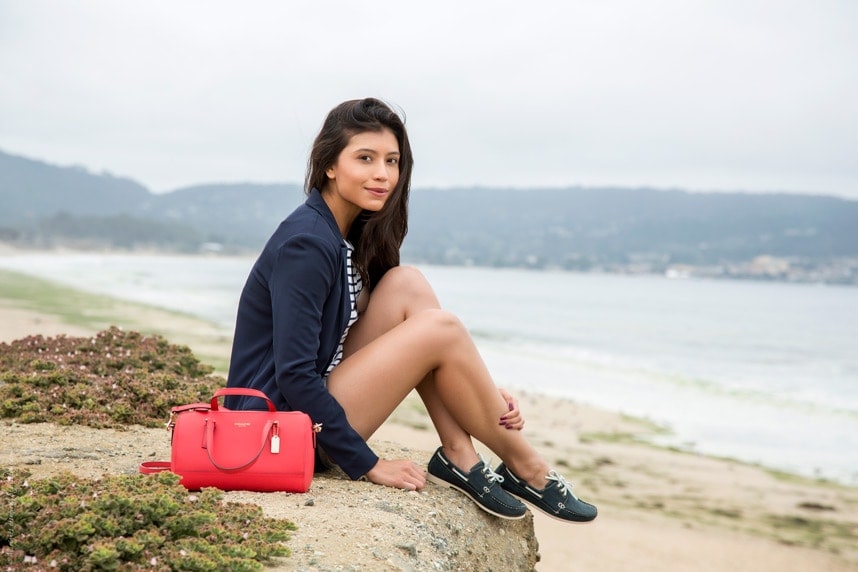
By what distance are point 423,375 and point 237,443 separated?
0.80 meters

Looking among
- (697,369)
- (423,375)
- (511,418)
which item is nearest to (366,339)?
(423,375)

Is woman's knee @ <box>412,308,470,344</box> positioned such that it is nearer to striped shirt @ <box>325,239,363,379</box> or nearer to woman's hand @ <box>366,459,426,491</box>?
striped shirt @ <box>325,239,363,379</box>

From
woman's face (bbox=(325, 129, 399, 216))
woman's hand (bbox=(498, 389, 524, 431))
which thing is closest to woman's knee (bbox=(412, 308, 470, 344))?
woman's hand (bbox=(498, 389, 524, 431))

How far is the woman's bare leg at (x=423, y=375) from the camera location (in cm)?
352

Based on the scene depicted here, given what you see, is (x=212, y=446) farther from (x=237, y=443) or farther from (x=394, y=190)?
(x=394, y=190)

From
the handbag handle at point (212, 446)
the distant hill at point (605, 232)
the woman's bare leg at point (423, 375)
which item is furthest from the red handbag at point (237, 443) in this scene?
the distant hill at point (605, 232)

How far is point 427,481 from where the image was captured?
13.0 ft

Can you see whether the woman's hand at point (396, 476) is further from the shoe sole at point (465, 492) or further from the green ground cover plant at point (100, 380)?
the green ground cover plant at point (100, 380)

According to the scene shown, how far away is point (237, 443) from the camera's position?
3.22 m

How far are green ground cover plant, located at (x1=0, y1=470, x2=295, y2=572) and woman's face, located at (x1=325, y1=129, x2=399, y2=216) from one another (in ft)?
4.26

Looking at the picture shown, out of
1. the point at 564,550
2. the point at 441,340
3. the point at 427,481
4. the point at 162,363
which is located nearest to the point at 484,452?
the point at 564,550

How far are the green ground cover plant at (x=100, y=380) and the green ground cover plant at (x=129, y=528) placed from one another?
6.34 ft

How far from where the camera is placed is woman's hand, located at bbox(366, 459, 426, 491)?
3654mm

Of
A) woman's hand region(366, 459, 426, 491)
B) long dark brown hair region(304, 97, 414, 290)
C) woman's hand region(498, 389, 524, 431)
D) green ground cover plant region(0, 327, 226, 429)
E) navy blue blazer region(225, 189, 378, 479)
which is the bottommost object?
green ground cover plant region(0, 327, 226, 429)
